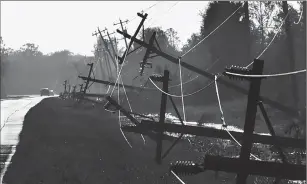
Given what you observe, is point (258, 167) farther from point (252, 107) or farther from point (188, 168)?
point (188, 168)

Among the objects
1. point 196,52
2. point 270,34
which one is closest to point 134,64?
point 196,52

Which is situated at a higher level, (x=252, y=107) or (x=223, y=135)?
(x=252, y=107)

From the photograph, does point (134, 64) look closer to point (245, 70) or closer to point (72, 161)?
point (72, 161)

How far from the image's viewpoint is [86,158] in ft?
62.8

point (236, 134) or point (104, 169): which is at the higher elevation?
point (236, 134)

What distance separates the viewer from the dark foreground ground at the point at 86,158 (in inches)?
619

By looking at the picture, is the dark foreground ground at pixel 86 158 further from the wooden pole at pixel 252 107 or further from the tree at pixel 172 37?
the tree at pixel 172 37

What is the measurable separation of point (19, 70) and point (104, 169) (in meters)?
146

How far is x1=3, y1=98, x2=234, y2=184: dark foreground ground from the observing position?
51.6 feet

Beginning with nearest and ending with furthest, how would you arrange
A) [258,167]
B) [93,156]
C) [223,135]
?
[258,167]
[223,135]
[93,156]

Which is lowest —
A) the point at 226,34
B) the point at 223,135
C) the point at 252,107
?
the point at 223,135

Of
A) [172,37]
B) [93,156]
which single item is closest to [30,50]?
[172,37]

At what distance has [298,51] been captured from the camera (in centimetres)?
5675

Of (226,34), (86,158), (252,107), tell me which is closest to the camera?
(252,107)
